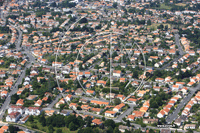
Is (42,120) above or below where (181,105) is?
above

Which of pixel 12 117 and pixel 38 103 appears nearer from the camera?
pixel 12 117

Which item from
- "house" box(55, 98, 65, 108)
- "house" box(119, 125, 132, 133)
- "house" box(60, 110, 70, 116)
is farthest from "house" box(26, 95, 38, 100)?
"house" box(119, 125, 132, 133)

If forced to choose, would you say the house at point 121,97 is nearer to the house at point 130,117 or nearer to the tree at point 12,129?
the house at point 130,117

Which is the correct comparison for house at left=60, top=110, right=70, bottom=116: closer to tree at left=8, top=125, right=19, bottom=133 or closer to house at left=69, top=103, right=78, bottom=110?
house at left=69, top=103, right=78, bottom=110

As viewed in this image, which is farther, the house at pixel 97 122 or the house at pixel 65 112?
the house at pixel 65 112

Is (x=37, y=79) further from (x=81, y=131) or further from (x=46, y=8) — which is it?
(x=46, y=8)

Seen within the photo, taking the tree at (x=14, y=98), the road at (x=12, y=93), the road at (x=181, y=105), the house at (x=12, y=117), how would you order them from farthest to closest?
the tree at (x=14, y=98) → the road at (x=12, y=93) → the house at (x=12, y=117) → the road at (x=181, y=105)

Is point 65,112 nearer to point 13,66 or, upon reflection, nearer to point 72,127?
point 72,127

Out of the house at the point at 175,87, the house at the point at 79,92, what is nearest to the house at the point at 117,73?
the house at the point at 79,92

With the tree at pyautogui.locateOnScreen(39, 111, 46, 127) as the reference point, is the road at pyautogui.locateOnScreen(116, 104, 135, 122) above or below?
below

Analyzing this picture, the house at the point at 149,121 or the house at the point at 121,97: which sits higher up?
the house at the point at 121,97

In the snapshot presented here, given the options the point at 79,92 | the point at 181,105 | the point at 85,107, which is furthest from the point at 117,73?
the point at 181,105
